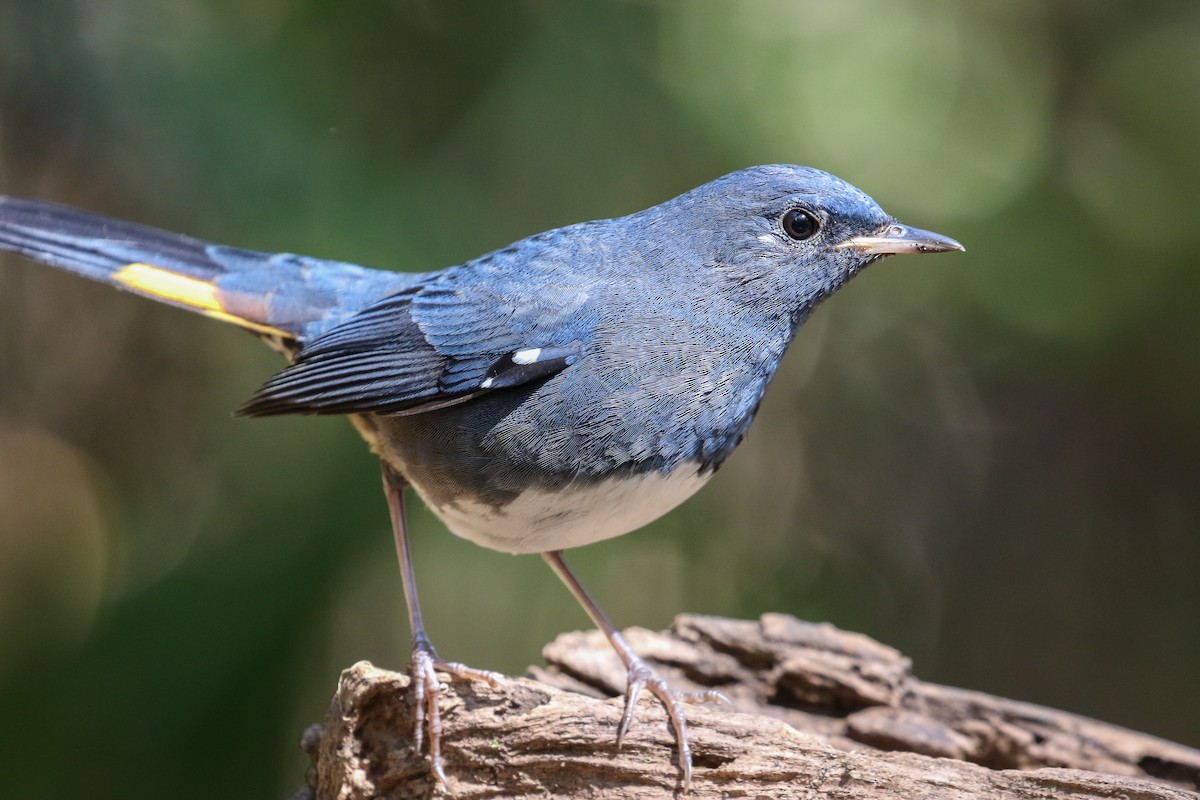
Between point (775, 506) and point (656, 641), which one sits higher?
point (775, 506)

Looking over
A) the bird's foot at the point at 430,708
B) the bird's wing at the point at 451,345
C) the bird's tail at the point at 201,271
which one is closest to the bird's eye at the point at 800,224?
the bird's wing at the point at 451,345

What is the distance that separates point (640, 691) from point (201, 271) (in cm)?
201

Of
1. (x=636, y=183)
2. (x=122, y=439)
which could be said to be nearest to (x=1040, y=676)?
(x=636, y=183)

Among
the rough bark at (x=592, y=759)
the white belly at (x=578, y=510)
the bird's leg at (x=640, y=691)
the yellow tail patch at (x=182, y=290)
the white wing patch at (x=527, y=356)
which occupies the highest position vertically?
the yellow tail patch at (x=182, y=290)

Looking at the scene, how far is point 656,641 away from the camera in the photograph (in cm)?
383

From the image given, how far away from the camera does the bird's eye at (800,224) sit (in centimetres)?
319

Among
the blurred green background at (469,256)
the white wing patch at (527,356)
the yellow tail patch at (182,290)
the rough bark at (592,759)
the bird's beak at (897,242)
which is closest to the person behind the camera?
the rough bark at (592,759)

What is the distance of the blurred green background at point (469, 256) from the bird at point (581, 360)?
980mm

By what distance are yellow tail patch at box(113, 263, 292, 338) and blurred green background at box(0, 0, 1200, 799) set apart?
616 mm

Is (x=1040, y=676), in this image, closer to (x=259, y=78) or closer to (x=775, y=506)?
(x=775, y=506)

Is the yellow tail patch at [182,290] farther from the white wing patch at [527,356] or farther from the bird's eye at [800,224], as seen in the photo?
the bird's eye at [800,224]

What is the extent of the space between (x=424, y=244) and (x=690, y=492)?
1863 mm

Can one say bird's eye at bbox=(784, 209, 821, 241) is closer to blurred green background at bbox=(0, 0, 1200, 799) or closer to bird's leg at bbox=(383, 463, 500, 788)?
blurred green background at bbox=(0, 0, 1200, 799)

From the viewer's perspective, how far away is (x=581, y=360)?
9.78 feet
